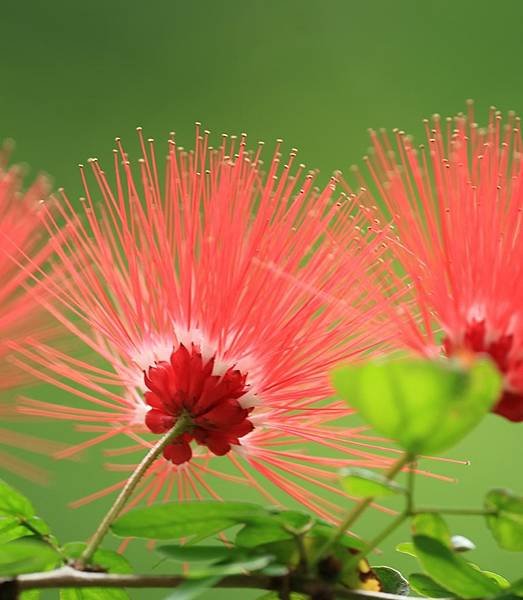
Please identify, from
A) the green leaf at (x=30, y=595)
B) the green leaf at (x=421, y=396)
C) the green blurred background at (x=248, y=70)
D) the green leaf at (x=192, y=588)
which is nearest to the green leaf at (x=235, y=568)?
the green leaf at (x=192, y=588)

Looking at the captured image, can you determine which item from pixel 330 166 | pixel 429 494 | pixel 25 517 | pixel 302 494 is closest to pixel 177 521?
pixel 25 517

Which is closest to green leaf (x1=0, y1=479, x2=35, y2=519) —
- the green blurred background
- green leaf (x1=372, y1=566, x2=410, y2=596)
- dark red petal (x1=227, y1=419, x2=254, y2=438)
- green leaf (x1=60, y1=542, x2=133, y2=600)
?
green leaf (x1=60, y1=542, x2=133, y2=600)

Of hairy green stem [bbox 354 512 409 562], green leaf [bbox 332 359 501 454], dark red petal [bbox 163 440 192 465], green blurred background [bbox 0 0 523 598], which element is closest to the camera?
green leaf [bbox 332 359 501 454]

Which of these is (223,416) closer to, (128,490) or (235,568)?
(128,490)

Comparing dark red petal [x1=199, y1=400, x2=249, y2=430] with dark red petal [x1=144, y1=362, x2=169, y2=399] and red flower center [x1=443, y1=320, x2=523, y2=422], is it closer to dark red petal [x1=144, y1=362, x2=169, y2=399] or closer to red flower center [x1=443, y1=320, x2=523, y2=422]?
dark red petal [x1=144, y1=362, x2=169, y2=399]

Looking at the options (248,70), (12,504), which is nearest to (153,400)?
(12,504)

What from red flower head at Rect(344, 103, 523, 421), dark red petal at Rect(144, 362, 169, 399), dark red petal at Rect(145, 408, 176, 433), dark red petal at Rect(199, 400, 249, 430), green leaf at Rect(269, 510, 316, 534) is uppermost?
red flower head at Rect(344, 103, 523, 421)
